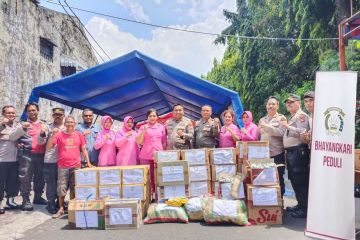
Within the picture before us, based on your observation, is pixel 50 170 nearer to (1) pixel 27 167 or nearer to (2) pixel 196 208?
(1) pixel 27 167

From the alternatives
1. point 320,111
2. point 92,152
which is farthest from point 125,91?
point 320,111

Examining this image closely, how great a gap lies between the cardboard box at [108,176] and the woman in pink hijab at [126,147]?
0.65 metres

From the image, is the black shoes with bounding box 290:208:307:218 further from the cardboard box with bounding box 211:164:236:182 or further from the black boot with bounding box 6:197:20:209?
the black boot with bounding box 6:197:20:209

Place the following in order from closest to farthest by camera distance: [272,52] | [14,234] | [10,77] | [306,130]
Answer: [14,234] < [306,130] < [10,77] < [272,52]

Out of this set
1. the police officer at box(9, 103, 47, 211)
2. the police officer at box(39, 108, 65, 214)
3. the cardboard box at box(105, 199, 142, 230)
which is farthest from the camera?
the police officer at box(39, 108, 65, 214)

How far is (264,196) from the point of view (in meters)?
5.76

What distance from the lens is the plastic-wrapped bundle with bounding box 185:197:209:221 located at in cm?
591

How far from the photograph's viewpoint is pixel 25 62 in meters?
12.5

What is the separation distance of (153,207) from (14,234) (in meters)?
2.03

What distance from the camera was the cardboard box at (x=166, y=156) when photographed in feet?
20.6

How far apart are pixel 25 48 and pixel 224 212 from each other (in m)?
9.70

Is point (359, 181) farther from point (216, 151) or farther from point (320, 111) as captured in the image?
point (216, 151)

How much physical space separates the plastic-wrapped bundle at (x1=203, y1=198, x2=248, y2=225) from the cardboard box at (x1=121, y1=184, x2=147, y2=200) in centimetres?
107

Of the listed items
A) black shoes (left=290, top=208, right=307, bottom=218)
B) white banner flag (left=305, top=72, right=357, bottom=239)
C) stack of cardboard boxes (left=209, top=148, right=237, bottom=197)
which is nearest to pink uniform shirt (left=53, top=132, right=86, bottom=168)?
stack of cardboard boxes (left=209, top=148, right=237, bottom=197)
